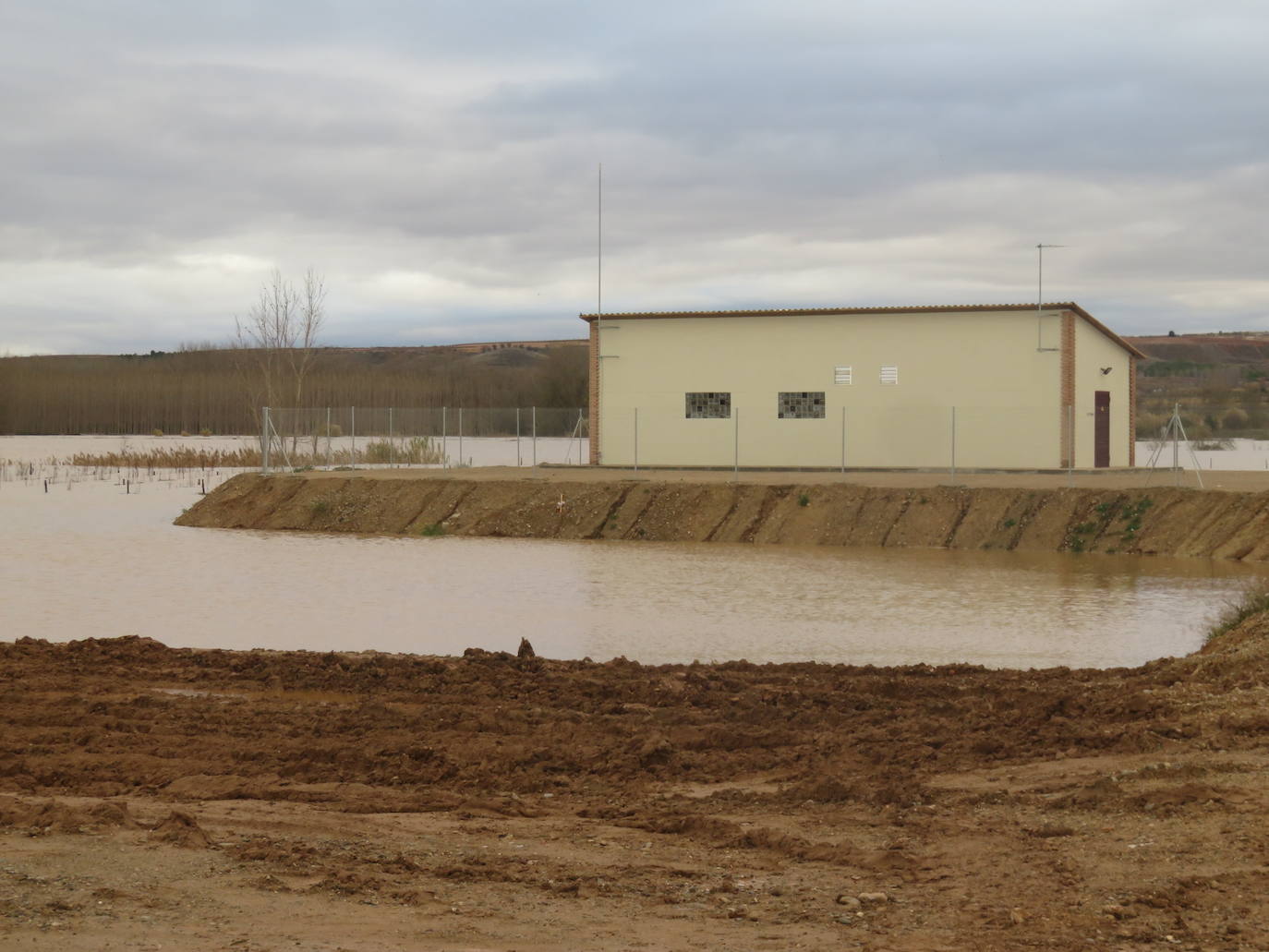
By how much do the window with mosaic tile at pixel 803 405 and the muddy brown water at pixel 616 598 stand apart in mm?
10074

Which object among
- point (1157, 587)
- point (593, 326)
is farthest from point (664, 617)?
point (593, 326)

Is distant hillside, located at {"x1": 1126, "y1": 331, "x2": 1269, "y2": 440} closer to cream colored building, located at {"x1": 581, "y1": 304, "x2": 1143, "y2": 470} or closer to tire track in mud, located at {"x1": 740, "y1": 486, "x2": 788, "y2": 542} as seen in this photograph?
cream colored building, located at {"x1": 581, "y1": 304, "x2": 1143, "y2": 470}

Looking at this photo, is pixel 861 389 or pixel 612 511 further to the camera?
pixel 861 389

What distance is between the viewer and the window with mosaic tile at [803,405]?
131 ft

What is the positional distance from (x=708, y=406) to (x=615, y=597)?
20647mm

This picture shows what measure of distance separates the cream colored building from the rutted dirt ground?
84.0 ft

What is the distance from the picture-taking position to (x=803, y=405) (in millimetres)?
40094

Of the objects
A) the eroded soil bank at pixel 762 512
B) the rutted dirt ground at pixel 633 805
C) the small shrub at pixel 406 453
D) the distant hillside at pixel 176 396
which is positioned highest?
the distant hillside at pixel 176 396

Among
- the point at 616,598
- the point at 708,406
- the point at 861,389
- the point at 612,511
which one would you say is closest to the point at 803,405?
the point at 861,389

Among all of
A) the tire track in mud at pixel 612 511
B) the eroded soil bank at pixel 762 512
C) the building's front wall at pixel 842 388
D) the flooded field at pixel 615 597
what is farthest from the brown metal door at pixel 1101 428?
the tire track in mud at pixel 612 511

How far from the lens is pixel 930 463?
38.7 m

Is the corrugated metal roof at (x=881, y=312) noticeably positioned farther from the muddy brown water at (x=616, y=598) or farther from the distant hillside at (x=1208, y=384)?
the distant hillside at (x=1208, y=384)

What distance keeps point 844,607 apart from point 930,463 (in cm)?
1982

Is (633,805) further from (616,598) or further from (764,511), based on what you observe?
(764,511)
